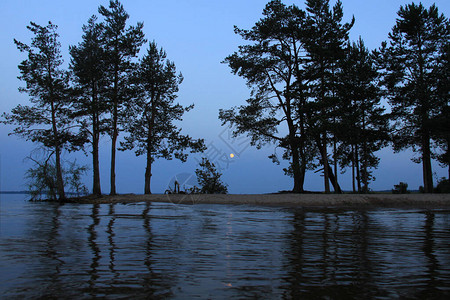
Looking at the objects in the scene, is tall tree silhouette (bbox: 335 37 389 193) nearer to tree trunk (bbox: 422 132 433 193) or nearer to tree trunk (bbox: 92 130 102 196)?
tree trunk (bbox: 422 132 433 193)

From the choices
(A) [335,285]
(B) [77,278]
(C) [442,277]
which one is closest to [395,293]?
(A) [335,285]

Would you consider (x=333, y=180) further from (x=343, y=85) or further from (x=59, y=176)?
(x=59, y=176)

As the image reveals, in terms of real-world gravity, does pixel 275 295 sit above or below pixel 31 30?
below

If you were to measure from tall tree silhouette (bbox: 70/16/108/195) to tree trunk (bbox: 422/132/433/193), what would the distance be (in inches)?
1070

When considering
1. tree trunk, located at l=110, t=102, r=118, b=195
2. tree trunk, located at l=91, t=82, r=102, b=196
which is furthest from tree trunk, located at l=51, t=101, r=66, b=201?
tree trunk, located at l=110, t=102, r=118, b=195

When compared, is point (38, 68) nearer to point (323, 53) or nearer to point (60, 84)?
point (60, 84)

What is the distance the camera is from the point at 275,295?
3.62 metres

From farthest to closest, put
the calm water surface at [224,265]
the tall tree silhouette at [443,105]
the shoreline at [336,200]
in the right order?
the tall tree silhouette at [443,105], the shoreline at [336,200], the calm water surface at [224,265]

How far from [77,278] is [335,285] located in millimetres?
2943

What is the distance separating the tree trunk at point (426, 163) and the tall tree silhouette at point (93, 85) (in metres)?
27.2

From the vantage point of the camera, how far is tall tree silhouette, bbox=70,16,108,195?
103ft

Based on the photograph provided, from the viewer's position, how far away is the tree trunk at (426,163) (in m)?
29.9

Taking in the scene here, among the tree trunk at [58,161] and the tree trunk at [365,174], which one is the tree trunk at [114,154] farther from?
the tree trunk at [365,174]

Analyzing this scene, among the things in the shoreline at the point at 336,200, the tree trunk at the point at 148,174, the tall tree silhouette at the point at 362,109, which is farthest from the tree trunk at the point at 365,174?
the tree trunk at the point at 148,174
